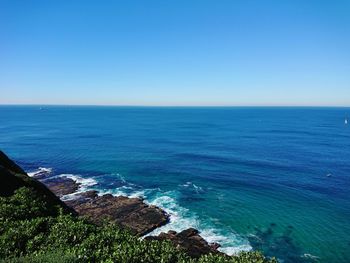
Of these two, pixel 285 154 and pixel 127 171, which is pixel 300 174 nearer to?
pixel 285 154

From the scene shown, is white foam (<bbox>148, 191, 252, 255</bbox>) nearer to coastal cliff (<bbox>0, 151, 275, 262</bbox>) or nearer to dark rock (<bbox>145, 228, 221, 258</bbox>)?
dark rock (<bbox>145, 228, 221, 258</bbox>)

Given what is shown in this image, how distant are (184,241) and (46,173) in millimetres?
51305

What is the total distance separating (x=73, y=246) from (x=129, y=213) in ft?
111

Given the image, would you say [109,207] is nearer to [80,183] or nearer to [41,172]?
[80,183]

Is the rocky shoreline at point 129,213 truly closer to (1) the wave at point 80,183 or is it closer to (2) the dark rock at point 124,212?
(2) the dark rock at point 124,212

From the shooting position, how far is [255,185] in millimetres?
67312

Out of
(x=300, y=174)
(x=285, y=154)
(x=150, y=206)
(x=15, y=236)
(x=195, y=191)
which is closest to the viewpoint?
(x=15, y=236)

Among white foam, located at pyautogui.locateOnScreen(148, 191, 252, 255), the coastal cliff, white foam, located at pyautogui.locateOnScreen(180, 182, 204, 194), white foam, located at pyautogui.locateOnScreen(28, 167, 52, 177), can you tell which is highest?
the coastal cliff

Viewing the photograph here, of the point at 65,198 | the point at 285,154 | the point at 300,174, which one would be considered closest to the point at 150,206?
the point at 65,198

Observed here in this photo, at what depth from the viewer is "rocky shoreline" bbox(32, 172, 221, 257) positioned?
140 ft

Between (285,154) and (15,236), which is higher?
(15,236)

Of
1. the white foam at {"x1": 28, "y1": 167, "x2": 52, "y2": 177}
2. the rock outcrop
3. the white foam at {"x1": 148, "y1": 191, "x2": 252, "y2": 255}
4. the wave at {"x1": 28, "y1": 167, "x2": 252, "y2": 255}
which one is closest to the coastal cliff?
the rock outcrop

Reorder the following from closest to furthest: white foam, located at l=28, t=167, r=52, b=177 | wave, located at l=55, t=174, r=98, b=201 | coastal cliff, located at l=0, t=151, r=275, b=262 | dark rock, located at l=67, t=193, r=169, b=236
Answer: coastal cliff, located at l=0, t=151, r=275, b=262, dark rock, located at l=67, t=193, r=169, b=236, wave, located at l=55, t=174, r=98, b=201, white foam, located at l=28, t=167, r=52, b=177

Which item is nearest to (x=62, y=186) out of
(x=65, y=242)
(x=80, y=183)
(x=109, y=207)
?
(x=80, y=183)
